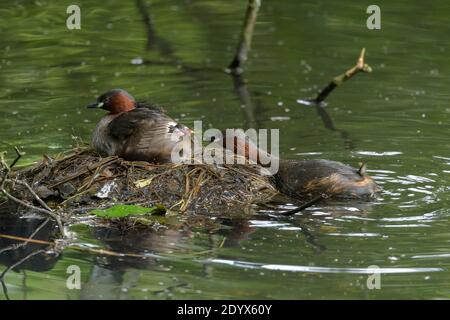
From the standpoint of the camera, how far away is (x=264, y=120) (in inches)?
446

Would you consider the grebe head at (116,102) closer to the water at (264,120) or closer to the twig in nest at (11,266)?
the water at (264,120)

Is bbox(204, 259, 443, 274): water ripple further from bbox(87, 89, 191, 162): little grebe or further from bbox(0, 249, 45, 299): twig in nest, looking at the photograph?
bbox(87, 89, 191, 162): little grebe

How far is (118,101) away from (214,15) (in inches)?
Answer: 259

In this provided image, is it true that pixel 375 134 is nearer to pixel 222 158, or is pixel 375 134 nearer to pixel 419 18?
pixel 222 158

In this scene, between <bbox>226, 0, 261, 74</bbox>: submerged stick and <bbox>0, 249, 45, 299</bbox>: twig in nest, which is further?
<bbox>226, 0, 261, 74</bbox>: submerged stick

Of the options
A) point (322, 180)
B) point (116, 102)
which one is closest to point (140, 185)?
point (116, 102)

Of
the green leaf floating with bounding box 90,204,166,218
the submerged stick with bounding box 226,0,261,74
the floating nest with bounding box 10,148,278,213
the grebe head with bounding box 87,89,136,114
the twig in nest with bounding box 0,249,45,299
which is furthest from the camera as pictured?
the submerged stick with bounding box 226,0,261,74

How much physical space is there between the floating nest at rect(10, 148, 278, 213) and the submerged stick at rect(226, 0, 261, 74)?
156 inches

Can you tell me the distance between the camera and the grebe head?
9.45 m

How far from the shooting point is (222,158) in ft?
30.4

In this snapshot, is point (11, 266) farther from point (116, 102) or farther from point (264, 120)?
point (264, 120)

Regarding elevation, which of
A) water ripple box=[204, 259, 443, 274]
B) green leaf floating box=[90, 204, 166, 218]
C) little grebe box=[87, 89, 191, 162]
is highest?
little grebe box=[87, 89, 191, 162]

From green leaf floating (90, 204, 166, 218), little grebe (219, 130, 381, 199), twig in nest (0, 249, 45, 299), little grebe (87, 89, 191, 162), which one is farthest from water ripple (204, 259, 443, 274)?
little grebe (87, 89, 191, 162)

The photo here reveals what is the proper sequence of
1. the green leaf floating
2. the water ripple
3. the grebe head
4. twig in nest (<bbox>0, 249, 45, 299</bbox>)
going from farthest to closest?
the grebe head
the green leaf floating
the water ripple
twig in nest (<bbox>0, 249, 45, 299</bbox>)
